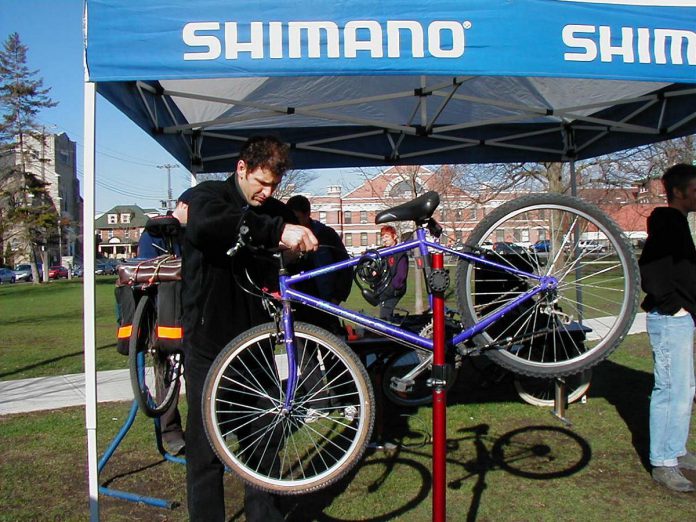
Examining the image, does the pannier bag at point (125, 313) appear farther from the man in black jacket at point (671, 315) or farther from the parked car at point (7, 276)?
the parked car at point (7, 276)

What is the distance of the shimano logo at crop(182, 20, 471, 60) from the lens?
2.92 metres

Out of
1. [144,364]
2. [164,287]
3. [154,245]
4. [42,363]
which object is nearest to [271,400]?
[164,287]

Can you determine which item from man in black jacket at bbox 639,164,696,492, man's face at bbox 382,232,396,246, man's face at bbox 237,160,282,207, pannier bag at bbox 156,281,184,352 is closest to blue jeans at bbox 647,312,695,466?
man in black jacket at bbox 639,164,696,492

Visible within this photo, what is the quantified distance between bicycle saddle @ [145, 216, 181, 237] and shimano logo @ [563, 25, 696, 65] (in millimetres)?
2402

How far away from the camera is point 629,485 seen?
13.8 feet

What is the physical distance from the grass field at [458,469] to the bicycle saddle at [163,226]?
1801mm

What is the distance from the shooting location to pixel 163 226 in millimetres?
3709

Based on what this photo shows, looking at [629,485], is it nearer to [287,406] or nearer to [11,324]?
[287,406]

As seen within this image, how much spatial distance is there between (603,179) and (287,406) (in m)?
15.5

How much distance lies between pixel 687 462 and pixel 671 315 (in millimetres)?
1191

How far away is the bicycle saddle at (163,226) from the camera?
3.70m

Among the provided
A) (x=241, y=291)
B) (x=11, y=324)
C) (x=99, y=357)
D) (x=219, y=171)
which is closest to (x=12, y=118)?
(x=11, y=324)

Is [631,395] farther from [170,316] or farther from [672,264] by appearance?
[170,316]

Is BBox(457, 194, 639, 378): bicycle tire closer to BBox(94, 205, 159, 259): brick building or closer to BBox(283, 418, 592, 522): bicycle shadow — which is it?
BBox(283, 418, 592, 522): bicycle shadow
